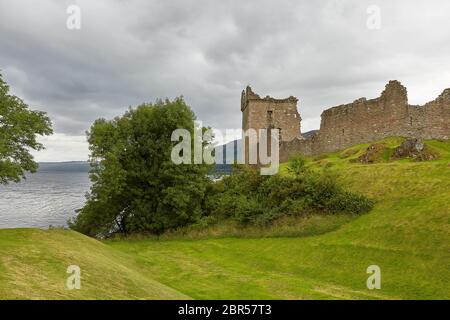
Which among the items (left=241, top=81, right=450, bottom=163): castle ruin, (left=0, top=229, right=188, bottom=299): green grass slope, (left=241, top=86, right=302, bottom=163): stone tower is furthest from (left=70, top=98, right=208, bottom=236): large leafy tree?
(left=241, top=86, right=302, bottom=163): stone tower

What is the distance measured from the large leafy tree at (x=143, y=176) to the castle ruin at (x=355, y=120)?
22.3 metres

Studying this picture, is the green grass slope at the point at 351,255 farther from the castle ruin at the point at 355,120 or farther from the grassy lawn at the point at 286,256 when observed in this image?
the castle ruin at the point at 355,120

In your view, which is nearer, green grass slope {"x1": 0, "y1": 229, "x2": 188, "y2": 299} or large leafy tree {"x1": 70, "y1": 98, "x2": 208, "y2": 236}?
green grass slope {"x1": 0, "y1": 229, "x2": 188, "y2": 299}

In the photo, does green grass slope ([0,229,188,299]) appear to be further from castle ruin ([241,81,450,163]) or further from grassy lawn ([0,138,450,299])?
castle ruin ([241,81,450,163])

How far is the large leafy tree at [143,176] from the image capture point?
38.7m

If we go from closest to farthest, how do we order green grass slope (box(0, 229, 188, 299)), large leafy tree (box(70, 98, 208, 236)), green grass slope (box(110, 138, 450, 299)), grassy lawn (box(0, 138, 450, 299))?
green grass slope (box(0, 229, 188, 299)) → grassy lawn (box(0, 138, 450, 299)) → green grass slope (box(110, 138, 450, 299)) → large leafy tree (box(70, 98, 208, 236))

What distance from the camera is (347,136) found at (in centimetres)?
5369

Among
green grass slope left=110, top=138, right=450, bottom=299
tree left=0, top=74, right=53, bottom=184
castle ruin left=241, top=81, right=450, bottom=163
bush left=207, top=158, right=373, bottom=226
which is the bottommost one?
green grass slope left=110, top=138, right=450, bottom=299

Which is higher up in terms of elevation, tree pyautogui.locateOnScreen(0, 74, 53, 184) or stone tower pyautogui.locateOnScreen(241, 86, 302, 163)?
stone tower pyautogui.locateOnScreen(241, 86, 302, 163)

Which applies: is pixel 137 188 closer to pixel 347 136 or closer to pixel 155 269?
pixel 155 269

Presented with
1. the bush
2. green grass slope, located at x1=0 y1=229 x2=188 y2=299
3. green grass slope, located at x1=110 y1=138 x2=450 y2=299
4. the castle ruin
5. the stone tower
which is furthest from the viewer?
the stone tower

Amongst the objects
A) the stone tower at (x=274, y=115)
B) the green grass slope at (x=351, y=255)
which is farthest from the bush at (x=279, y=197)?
the stone tower at (x=274, y=115)

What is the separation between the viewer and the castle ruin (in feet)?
150

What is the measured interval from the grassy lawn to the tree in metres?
3.98
